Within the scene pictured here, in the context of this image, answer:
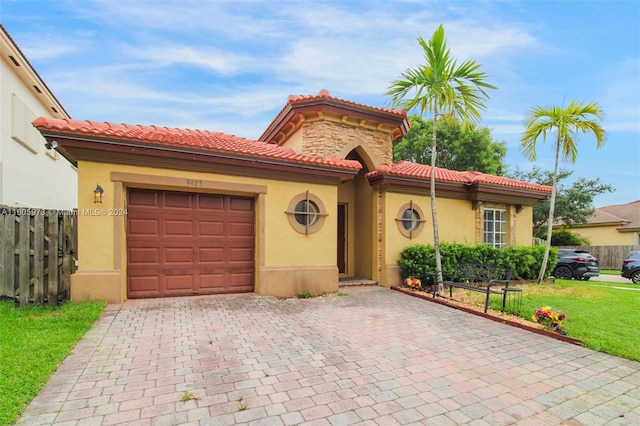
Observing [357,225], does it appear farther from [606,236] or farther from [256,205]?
[606,236]

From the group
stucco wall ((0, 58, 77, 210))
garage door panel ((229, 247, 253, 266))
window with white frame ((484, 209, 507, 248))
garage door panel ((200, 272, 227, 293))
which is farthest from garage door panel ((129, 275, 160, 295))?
window with white frame ((484, 209, 507, 248))

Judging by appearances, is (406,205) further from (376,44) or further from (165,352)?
(165,352)

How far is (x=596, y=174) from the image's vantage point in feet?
83.5

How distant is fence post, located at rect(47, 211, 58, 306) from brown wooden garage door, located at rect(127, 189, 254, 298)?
1.33 m

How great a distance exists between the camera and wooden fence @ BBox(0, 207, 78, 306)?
6316 mm

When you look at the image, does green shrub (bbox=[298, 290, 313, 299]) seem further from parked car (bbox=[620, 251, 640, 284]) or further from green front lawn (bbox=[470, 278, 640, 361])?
parked car (bbox=[620, 251, 640, 284])

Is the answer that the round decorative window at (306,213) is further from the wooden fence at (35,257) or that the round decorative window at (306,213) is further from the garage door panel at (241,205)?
the wooden fence at (35,257)

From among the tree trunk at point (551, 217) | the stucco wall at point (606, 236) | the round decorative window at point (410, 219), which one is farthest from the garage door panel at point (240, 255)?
the stucco wall at point (606, 236)

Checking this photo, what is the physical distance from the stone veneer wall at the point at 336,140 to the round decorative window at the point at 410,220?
198 cm

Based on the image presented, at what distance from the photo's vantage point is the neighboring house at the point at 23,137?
9016 millimetres

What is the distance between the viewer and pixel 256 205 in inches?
332

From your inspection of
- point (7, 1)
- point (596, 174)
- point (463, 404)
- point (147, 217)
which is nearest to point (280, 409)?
point (463, 404)

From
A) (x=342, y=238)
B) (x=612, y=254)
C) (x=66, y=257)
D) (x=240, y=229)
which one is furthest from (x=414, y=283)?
(x=612, y=254)

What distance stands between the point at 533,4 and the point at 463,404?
34.2 feet
